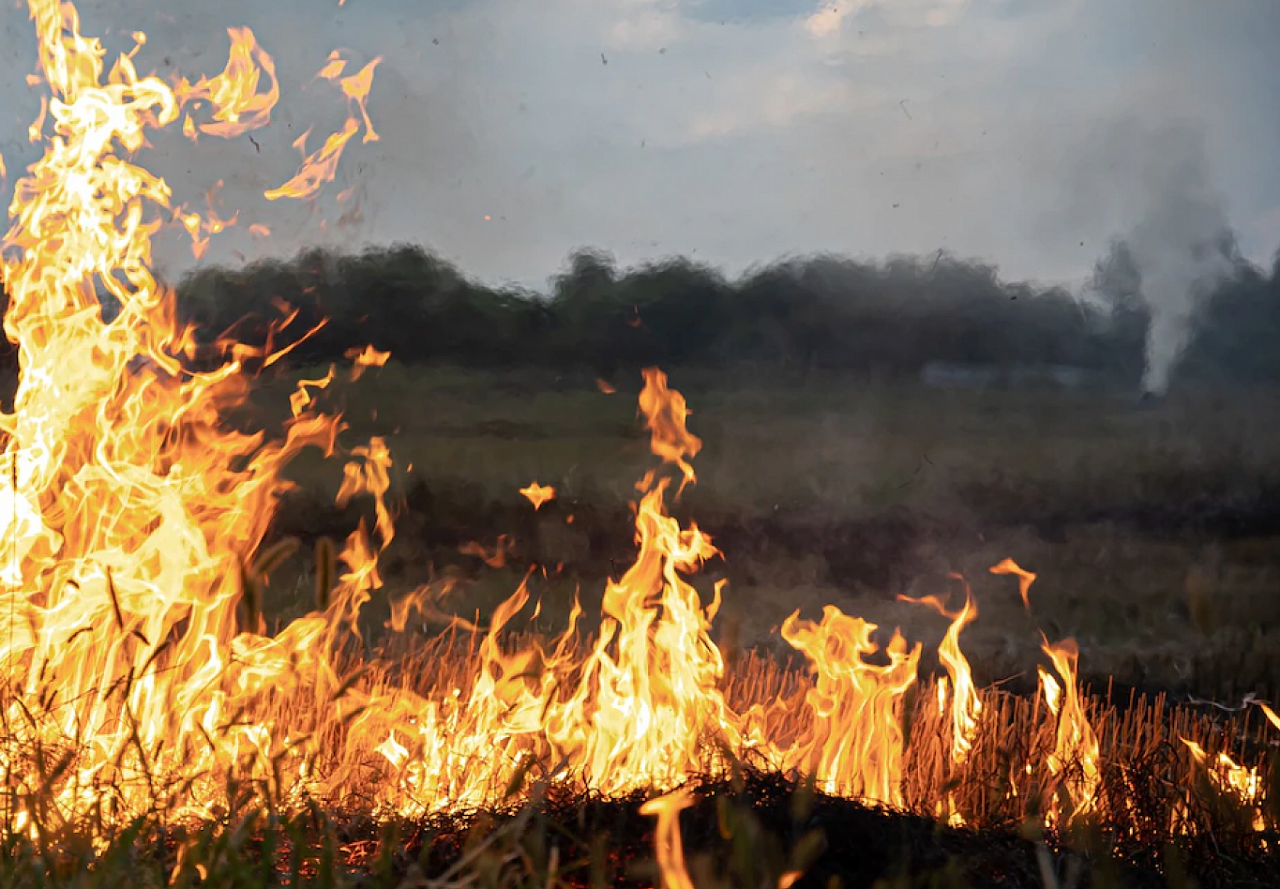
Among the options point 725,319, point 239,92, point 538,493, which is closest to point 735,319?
point 725,319

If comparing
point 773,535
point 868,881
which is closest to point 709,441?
point 773,535

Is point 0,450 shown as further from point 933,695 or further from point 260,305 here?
point 260,305

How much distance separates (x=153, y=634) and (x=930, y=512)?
11394mm

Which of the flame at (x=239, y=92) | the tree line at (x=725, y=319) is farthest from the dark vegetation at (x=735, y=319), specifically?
the flame at (x=239, y=92)

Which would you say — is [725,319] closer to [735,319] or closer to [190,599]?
[735,319]

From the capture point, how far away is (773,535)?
1499cm

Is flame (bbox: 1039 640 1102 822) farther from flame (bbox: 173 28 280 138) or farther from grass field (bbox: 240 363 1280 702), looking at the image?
grass field (bbox: 240 363 1280 702)

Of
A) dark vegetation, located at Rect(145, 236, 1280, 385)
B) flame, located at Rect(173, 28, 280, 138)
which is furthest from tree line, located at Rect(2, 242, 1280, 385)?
flame, located at Rect(173, 28, 280, 138)

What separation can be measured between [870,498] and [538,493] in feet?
11.6

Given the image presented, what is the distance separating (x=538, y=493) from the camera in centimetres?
1453

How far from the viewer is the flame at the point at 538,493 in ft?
47.3

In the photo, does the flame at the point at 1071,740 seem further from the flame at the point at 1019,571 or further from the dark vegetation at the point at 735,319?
the dark vegetation at the point at 735,319

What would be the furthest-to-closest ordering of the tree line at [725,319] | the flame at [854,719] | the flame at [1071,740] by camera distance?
the tree line at [725,319] < the flame at [854,719] < the flame at [1071,740]

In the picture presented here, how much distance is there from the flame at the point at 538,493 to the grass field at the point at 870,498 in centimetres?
18
